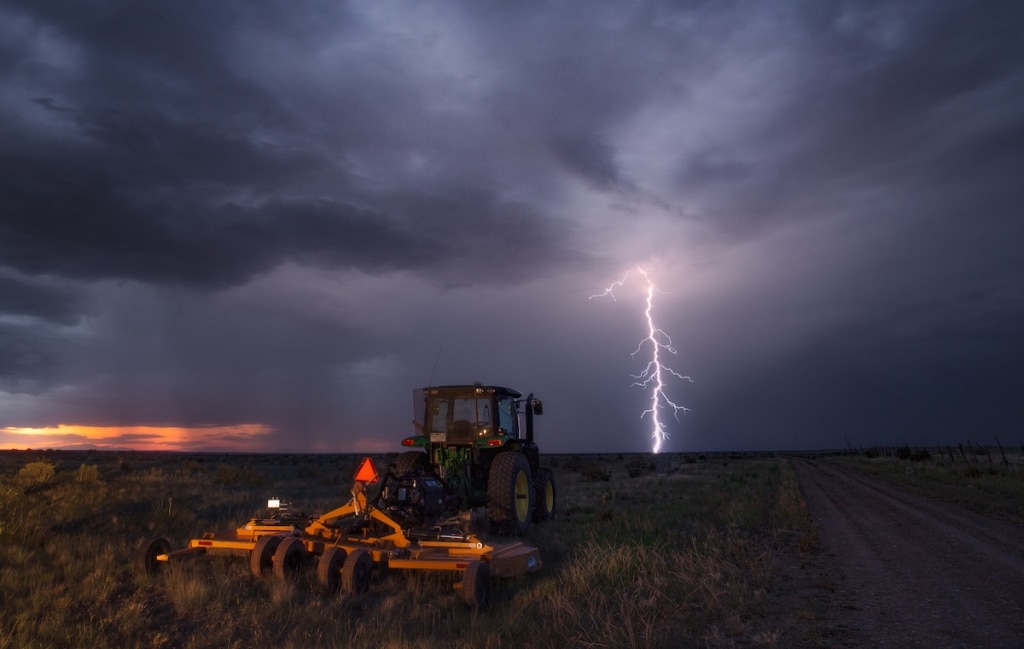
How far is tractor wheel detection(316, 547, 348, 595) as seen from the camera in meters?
8.21

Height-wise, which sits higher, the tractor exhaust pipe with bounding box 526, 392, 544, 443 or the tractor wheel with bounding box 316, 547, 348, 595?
the tractor exhaust pipe with bounding box 526, 392, 544, 443

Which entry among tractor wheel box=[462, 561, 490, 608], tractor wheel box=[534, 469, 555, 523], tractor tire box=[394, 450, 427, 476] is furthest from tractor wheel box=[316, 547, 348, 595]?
tractor wheel box=[534, 469, 555, 523]

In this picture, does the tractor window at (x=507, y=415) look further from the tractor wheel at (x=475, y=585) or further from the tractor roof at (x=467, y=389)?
the tractor wheel at (x=475, y=585)

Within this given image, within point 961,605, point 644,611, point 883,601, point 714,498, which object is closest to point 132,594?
point 644,611

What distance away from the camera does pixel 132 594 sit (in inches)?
337

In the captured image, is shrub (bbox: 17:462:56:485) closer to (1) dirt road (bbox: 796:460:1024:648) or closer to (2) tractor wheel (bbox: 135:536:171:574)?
(2) tractor wheel (bbox: 135:536:171:574)

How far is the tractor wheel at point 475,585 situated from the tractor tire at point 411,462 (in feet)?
17.4

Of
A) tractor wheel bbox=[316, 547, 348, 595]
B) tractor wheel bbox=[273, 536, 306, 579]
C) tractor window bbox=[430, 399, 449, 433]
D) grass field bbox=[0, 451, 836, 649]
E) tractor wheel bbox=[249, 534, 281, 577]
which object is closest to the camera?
grass field bbox=[0, 451, 836, 649]

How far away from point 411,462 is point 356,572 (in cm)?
539

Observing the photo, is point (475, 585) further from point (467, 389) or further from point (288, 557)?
point (467, 389)

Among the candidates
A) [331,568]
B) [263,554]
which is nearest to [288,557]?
[263,554]

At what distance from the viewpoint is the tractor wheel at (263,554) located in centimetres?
860

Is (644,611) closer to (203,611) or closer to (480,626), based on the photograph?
(480,626)

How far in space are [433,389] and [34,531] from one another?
22.9 ft
